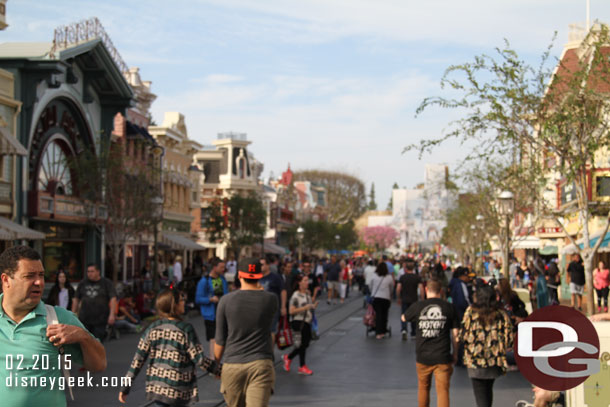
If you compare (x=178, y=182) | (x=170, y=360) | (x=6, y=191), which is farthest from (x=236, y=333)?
(x=178, y=182)

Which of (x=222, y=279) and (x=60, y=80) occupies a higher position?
(x=60, y=80)

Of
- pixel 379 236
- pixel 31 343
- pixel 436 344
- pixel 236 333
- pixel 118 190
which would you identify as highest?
pixel 379 236

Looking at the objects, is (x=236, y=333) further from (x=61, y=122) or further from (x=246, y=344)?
(x=61, y=122)

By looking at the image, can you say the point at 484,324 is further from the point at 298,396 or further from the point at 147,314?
the point at 147,314

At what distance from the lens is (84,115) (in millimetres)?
32344

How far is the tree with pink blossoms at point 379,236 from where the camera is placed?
13675 centimetres

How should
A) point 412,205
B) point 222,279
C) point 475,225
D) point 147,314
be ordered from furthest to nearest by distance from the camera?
1. point 412,205
2. point 475,225
3. point 147,314
4. point 222,279

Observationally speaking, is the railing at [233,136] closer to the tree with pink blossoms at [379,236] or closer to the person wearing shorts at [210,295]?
the person wearing shorts at [210,295]

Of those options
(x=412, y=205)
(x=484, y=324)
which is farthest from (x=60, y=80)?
(x=412, y=205)

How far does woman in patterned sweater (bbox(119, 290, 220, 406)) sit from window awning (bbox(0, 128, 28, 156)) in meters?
18.7

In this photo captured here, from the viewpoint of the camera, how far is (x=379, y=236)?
137 meters

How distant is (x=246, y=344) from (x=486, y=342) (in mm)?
2657

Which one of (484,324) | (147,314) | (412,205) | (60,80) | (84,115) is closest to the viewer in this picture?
(484,324)

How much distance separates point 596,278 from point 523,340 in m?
17.5
